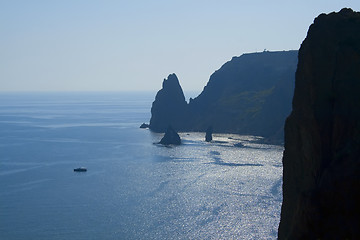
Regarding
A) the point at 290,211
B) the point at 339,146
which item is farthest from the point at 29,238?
the point at 339,146

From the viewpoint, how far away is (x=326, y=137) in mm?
39156

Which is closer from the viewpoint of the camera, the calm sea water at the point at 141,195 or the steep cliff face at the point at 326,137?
the steep cliff face at the point at 326,137

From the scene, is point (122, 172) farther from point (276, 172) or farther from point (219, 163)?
point (276, 172)

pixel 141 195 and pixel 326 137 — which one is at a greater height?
pixel 326 137

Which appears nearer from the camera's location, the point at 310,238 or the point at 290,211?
the point at 310,238

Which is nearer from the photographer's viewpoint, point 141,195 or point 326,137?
point 326,137

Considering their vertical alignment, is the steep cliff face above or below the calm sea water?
above

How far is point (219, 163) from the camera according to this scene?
528ft

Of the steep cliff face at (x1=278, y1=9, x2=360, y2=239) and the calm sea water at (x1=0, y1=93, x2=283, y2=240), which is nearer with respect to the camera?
the steep cliff face at (x1=278, y1=9, x2=360, y2=239)

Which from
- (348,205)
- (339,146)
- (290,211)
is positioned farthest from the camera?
(290,211)

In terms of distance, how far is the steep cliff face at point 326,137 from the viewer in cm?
3206

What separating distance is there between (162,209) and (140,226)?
41.1 feet

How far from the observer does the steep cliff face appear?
105 feet

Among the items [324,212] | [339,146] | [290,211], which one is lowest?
[290,211]
